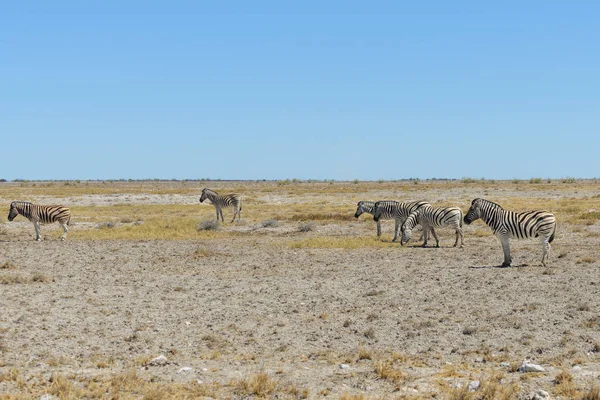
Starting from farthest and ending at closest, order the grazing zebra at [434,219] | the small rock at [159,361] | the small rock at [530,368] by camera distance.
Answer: the grazing zebra at [434,219], the small rock at [159,361], the small rock at [530,368]

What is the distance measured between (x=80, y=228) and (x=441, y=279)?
19.5 meters

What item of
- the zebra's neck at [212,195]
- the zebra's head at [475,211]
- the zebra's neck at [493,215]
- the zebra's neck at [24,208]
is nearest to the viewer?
the zebra's neck at [493,215]

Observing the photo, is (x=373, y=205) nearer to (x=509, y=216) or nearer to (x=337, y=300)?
(x=509, y=216)

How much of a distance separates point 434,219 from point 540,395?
1435 centimetres

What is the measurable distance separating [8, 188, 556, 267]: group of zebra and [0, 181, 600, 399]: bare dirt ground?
77 centimetres

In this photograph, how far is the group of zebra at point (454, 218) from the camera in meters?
17.3

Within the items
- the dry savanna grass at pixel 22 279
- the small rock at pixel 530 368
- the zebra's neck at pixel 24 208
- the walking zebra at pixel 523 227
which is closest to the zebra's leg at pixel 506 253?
the walking zebra at pixel 523 227

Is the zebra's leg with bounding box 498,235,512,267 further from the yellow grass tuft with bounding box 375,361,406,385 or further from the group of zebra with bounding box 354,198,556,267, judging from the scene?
the yellow grass tuft with bounding box 375,361,406,385

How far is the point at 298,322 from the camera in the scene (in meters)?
11.7

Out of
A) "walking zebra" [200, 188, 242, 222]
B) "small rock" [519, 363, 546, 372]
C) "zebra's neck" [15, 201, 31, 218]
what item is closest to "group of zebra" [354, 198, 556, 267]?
"small rock" [519, 363, 546, 372]

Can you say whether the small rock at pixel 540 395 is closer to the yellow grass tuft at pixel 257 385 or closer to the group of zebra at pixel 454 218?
the yellow grass tuft at pixel 257 385

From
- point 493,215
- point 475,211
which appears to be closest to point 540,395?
point 493,215

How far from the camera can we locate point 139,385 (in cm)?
829

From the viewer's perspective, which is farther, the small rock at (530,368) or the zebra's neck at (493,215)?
the zebra's neck at (493,215)
